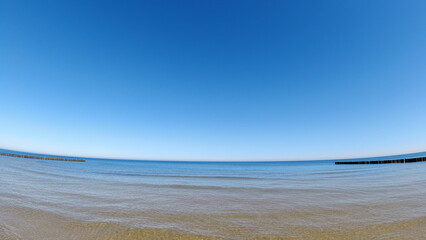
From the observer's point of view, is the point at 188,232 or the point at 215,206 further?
the point at 215,206

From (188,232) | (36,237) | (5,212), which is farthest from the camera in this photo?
(5,212)

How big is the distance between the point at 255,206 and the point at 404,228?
14.8 feet

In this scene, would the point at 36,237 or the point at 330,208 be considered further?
the point at 330,208

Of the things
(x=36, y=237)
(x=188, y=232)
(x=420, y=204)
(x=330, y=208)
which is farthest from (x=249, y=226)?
(x=420, y=204)

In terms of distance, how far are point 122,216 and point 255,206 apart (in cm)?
511

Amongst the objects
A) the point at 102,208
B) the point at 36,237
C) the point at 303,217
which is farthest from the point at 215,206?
the point at 36,237

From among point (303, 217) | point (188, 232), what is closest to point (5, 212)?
point (188, 232)

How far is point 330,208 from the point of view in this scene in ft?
24.7

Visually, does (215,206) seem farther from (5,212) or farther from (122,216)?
(5,212)

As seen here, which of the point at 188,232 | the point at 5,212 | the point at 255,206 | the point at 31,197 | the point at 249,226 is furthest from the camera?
the point at 31,197

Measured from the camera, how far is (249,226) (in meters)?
5.59

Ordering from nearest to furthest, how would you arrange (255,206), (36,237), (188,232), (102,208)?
1. (36,237)
2. (188,232)
3. (102,208)
4. (255,206)

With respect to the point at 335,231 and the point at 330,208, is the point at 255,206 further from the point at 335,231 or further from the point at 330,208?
the point at 335,231

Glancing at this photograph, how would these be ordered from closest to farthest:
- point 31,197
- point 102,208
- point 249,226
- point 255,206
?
point 249,226 < point 102,208 < point 255,206 < point 31,197
